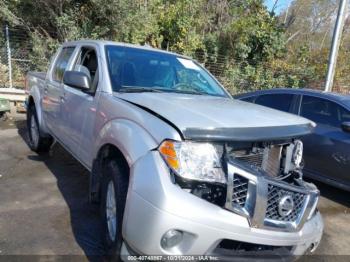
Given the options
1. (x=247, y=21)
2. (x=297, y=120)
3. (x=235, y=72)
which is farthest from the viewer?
(x=247, y=21)

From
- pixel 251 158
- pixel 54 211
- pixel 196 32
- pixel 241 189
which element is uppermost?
pixel 196 32

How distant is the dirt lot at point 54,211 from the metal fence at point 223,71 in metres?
5.80

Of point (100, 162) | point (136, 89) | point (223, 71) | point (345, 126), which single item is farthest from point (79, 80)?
point (223, 71)

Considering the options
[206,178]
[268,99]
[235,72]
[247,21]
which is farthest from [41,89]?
[247,21]

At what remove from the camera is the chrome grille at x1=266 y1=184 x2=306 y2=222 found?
2.66 meters

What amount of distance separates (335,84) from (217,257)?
14096 mm

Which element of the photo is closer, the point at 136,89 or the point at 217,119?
the point at 217,119

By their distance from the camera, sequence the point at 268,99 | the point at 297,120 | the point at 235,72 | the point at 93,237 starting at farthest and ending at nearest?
the point at 235,72
the point at 268,99
the point at 93,237
the point at 297,120

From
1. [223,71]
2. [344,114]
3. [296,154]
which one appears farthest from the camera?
[223,71]

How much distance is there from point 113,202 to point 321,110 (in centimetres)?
396

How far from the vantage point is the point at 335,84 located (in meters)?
15.0

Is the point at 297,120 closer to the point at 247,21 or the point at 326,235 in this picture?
the point at 326,235

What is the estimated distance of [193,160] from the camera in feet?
8.48

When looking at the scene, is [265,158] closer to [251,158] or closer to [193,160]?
[251,158]
